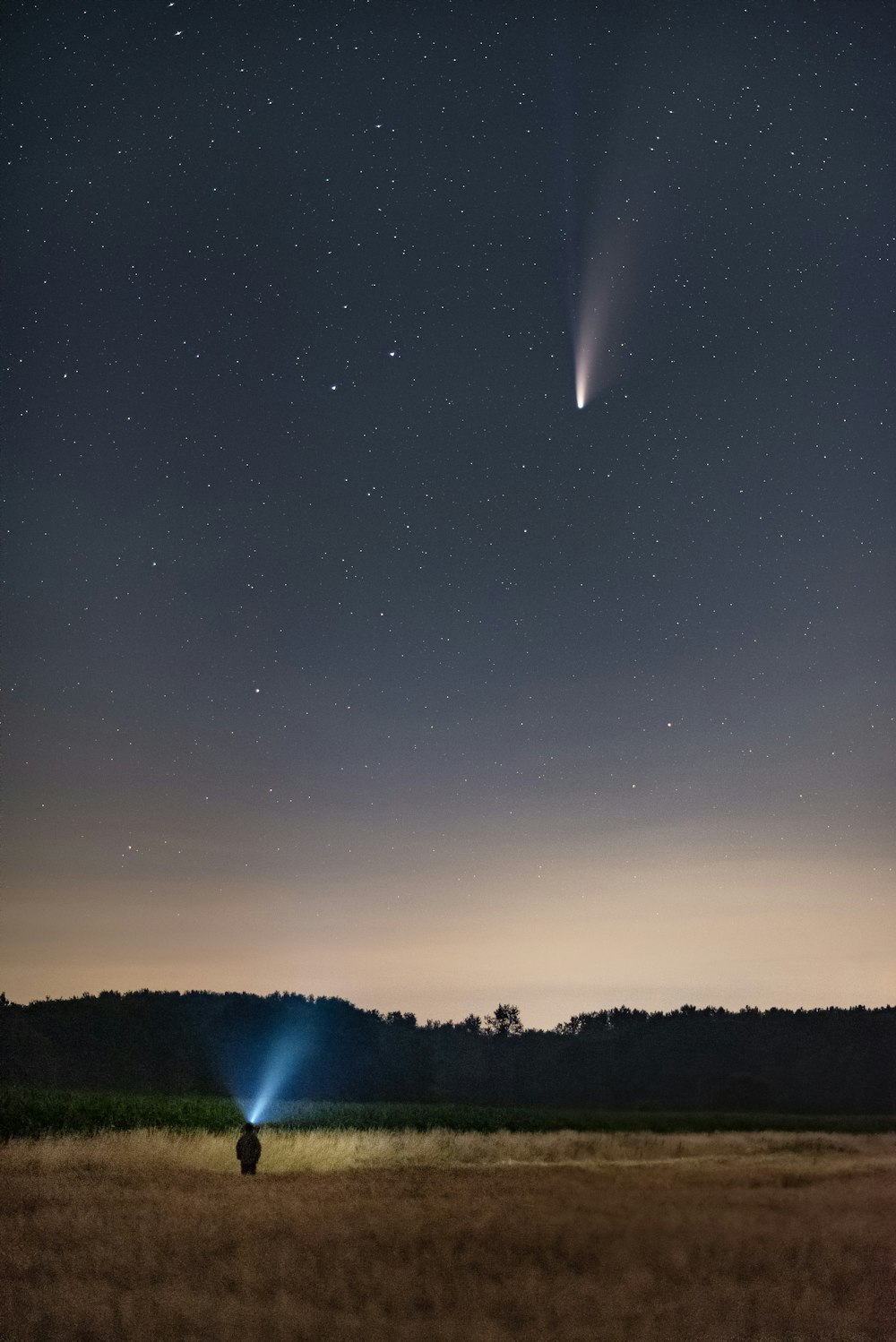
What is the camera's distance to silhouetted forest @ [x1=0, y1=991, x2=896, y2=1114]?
4451 inches

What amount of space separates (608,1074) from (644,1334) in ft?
389

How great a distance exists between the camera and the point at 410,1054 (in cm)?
12562

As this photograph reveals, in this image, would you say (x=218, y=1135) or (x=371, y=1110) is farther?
(x=371, y=1110)

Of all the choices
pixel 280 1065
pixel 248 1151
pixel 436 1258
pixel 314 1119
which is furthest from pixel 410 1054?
pixel 436 1258

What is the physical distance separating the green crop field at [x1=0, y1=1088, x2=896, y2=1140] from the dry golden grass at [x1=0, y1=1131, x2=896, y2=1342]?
1029 centimetres

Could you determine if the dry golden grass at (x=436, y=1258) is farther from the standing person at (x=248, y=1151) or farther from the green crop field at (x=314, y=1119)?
the green crop field at (x=314, y=1119)

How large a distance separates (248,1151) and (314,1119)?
24.9m

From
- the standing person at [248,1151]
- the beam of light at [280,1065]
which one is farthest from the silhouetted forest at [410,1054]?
the standing person at [248,1151]

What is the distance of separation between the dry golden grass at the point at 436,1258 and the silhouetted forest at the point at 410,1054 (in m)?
88.5

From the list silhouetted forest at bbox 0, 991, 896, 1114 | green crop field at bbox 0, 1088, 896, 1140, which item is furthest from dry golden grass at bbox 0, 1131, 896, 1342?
silhouetted forest at bbox 0, 991, 896, 1114

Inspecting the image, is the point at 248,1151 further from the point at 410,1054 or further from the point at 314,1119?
the point at 410,1054

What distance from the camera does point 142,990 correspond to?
439 ft

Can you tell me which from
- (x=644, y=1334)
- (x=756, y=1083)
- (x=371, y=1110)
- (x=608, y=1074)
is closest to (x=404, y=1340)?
(x=644, y=1334)

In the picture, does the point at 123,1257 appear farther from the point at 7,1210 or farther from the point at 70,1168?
the point at 70,1168
